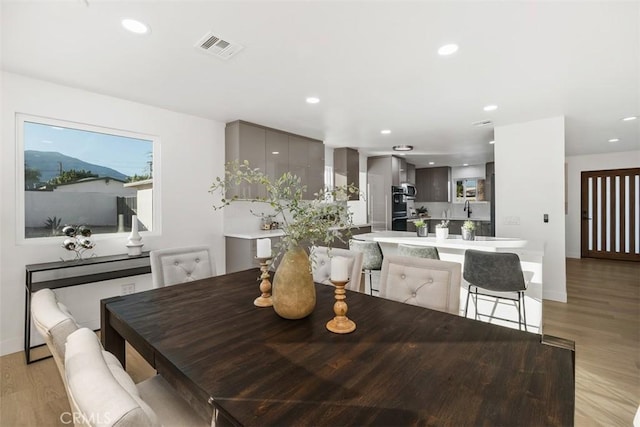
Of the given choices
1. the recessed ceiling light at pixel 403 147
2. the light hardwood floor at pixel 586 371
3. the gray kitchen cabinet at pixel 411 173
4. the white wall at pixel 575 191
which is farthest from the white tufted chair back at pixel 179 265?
the white wall at pixel 575 191

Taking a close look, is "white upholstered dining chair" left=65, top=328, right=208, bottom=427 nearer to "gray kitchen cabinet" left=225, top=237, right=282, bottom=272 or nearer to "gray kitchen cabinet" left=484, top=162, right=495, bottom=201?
"gray kitchen cabinet" left=225, top=237, right=282, bottom=272

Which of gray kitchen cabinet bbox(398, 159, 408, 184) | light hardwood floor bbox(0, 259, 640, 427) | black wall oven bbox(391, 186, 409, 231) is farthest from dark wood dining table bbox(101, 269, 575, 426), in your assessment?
gray kitchen cabinet bbox(398, 159, 408, 184)

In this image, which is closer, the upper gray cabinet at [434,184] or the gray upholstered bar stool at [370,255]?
the gray upholstered bar stool at [370,255]

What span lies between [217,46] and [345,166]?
12.9 feet

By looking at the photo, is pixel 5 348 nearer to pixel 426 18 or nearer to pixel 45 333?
pixel 45 333

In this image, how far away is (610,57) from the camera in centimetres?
229

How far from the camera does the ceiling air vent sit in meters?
2.04

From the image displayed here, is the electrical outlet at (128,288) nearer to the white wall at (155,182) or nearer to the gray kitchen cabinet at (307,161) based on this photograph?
the white wall at (155,182)

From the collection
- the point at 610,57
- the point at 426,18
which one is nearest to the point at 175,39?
the point at 426,18

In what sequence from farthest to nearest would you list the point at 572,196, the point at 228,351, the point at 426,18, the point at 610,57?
1. the point at 572,196
2. the point at 610,57
3. the point at 426,18
4. the point at 228,351

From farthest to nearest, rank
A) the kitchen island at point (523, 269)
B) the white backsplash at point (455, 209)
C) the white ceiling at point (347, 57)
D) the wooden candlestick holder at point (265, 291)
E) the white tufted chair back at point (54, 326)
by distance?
the white backsplash at point (455, 209)
the kitchen island at point (523, 269)
the white ceiling at point (347, 57)
the wooden candlestick holder at point (265, 291)
the white tufted chair back at point (54, 326)

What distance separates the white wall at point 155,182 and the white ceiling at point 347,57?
0.58 feet

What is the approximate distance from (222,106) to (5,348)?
9.89 ft

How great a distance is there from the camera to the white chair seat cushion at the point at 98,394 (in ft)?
1.73
